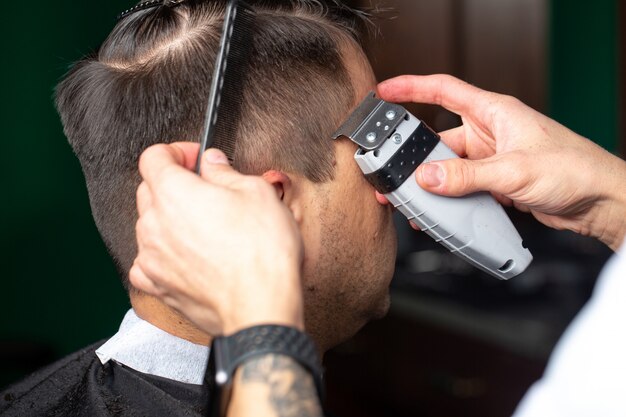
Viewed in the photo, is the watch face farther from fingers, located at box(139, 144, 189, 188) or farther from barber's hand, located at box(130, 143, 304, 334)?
fingers, located at box(139, 144, 189, 188)

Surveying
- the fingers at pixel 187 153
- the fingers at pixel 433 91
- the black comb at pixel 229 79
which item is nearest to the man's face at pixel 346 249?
the fingers at pixel 433 91

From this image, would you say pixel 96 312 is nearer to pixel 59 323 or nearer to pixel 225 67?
pixel 59 323

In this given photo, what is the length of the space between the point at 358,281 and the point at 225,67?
1.77ft

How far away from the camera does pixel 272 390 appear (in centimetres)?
96

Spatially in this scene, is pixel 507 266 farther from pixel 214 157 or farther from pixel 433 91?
pixel 214 157

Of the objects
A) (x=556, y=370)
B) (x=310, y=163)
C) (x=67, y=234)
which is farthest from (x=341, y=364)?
(x=556, y=370)

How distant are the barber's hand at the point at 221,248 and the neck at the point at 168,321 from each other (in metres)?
0.36

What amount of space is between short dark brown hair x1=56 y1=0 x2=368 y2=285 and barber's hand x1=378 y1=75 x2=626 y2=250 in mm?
220

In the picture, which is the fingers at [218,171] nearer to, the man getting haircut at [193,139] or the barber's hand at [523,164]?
the man getting haircut at [193,139]

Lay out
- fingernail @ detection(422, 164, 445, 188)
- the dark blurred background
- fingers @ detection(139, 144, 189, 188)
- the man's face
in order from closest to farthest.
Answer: fingers @ detection(139, 144, 189, 188), fingernail @ detection(422, 164, 445, 188), the man's face, the dark blurred background

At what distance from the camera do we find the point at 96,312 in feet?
12.4

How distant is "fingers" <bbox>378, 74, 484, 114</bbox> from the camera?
1.70 m

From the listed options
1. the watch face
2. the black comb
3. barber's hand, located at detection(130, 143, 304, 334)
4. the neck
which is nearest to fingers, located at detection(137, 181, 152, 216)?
barber's hand, located at detection(130, 143, 304, 334)

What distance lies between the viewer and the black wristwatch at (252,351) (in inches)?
38.1
